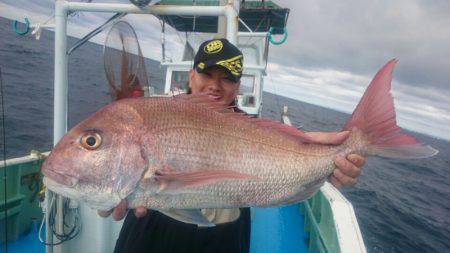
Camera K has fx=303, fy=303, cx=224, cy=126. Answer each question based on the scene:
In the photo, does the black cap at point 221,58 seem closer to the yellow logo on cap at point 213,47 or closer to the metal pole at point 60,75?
the yellow logo on cap at point 213,47

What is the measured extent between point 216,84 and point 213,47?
12.4 inches

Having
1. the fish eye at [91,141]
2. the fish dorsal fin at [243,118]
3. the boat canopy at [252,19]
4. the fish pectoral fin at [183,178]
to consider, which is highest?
the boat canopy at [252,19]

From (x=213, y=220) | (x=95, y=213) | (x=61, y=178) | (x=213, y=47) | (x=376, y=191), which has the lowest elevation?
(x=376, y=191)

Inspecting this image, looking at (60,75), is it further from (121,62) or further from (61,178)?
(61,178)

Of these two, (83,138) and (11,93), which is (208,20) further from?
(11,93)

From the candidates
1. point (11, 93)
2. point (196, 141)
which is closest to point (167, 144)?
point (196, 141)

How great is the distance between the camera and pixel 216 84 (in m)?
2.67

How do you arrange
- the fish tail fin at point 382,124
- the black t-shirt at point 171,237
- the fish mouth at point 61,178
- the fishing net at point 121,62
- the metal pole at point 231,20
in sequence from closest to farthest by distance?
the fish mouth at point 61,178
the fish tail fin at point 382,124
the black t-shirt at point 171,237
the metal pole at point 231,20
the fishing net at point 121,62

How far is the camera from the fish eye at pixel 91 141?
178cm

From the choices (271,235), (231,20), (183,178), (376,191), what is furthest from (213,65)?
(376,191)

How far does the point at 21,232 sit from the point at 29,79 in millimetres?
29275

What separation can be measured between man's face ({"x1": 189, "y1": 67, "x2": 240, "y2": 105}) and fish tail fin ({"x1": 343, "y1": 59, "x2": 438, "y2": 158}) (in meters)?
1.04

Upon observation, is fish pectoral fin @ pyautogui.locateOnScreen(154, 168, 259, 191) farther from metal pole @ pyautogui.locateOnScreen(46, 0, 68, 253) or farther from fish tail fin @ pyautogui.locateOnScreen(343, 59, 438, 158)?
metal pole @ pyautogui.locateOnScreen(46, 0, 68, 253)

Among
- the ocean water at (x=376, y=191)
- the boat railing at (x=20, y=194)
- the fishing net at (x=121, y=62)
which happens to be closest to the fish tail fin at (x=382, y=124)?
the fishing net at (x=121, y=62)
